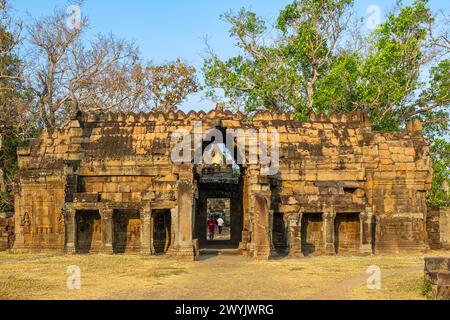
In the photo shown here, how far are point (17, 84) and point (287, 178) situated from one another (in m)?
18.9

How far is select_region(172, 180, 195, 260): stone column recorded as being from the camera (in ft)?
61.1

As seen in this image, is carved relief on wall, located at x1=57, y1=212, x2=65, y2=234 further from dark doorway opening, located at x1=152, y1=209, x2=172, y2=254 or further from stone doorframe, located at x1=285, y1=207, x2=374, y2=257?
stone doorframe, located at x1=285, y1=207, x2=374, y2=257

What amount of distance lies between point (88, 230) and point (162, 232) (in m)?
2.66

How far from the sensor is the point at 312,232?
70.9 feet

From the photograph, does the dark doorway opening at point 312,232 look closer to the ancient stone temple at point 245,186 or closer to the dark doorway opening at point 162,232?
the ancient stone temple at point 245,186

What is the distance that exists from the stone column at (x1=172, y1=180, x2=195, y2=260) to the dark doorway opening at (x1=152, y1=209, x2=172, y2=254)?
8.11 feet

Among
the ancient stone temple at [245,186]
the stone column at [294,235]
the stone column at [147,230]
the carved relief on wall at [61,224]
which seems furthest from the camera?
the carved relief on wall at [61,224]

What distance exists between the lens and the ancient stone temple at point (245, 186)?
20688 millimetres

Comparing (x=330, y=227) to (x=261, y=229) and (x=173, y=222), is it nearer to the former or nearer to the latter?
(x=261, y=229)

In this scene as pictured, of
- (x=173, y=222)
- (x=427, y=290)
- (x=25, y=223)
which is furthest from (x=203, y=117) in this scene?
(x=427, y=290)

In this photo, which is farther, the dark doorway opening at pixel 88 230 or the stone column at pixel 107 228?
the dark doorway opening at pixel 88 230

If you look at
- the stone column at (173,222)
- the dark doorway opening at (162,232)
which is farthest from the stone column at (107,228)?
the stone column at (173,222)

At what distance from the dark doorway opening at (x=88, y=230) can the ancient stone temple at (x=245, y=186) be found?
0.12ft

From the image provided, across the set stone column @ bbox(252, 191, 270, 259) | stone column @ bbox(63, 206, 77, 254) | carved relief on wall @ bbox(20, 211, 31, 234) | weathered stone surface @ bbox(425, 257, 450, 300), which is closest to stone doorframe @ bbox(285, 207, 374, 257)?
stone column @ bbox(252, 191, 270, 259)
